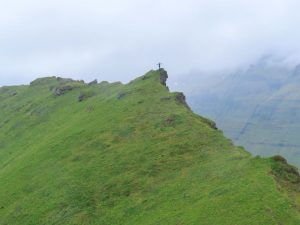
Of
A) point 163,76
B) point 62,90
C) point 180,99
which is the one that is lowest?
point 180,99

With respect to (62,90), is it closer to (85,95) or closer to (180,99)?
(85,95)

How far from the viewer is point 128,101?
112 meters

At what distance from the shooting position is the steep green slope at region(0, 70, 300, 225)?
5694cm

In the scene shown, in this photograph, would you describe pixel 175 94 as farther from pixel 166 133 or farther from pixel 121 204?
pixel 121 204

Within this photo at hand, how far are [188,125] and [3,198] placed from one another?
118 feet

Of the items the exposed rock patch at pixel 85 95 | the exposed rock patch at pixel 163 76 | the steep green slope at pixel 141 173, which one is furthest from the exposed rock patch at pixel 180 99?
the exposed rock patch at pixel 85 95

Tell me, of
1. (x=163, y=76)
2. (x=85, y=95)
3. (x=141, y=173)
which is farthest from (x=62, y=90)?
(x=141, y=173)

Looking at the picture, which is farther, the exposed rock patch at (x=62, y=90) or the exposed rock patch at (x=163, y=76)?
the exposed rock patch at (x=62, y=90)

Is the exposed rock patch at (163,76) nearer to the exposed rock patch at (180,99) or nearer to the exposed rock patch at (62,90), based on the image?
the exposed rock patch at (180,99)

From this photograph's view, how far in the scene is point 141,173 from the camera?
75.5 metres

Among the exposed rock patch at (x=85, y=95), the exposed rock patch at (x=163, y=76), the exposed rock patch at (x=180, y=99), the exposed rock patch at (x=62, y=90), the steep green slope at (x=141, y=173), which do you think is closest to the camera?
the steep green slope at (x=141, y=173)

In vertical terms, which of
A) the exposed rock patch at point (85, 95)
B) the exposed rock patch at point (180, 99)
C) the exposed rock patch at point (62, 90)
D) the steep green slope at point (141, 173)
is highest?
the exposed rock patch at point (62, 90)

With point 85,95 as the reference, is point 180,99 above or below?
below

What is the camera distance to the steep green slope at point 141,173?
2242 inches
